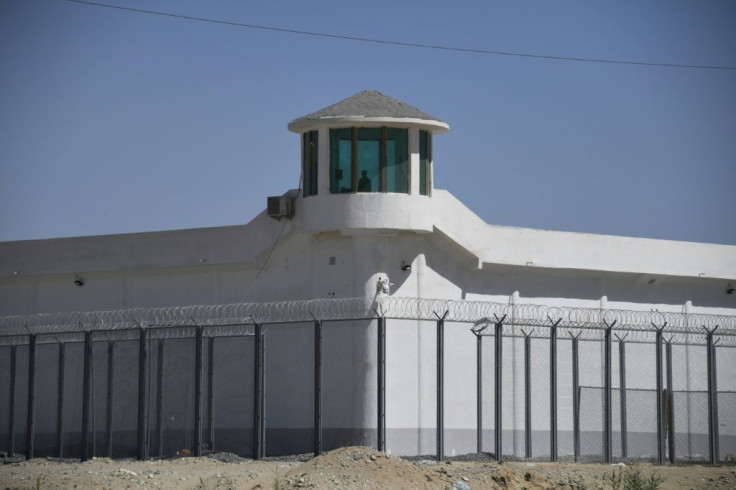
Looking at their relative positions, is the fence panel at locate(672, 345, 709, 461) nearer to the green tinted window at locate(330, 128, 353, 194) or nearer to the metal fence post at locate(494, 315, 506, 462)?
the metal fence post at locate(494, 315, 506, 462)

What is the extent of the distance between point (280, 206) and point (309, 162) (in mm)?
1259

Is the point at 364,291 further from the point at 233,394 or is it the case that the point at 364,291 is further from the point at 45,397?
the point at 45,397

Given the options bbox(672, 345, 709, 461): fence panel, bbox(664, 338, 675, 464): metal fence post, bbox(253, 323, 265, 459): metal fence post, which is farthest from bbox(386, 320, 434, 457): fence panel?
bbox(672, 345, 709, 461): fence panel

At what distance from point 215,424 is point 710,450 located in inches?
375

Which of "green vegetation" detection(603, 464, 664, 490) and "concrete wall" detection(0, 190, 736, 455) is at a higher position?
"concrete wall" detection(0, 190, 736, 455)

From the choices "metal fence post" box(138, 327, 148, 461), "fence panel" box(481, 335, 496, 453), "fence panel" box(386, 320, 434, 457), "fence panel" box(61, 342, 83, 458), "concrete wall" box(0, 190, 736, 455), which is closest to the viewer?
"metal fence post" box(138, 327, 148, 461)

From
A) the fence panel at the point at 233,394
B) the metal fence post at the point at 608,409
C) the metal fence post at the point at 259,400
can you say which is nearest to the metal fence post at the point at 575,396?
the metal fence post at the point at 608,409

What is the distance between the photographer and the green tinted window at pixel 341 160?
96.4 ft

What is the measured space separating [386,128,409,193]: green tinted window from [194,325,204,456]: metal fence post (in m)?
5.12

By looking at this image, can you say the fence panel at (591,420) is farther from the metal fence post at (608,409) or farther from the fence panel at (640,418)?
the metal fence post at (608,409)

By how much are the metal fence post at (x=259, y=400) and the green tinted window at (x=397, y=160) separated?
4743 mm

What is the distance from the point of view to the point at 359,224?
29.2m

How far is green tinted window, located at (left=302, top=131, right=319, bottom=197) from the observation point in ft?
97.8

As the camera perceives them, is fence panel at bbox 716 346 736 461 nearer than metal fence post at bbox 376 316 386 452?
No
